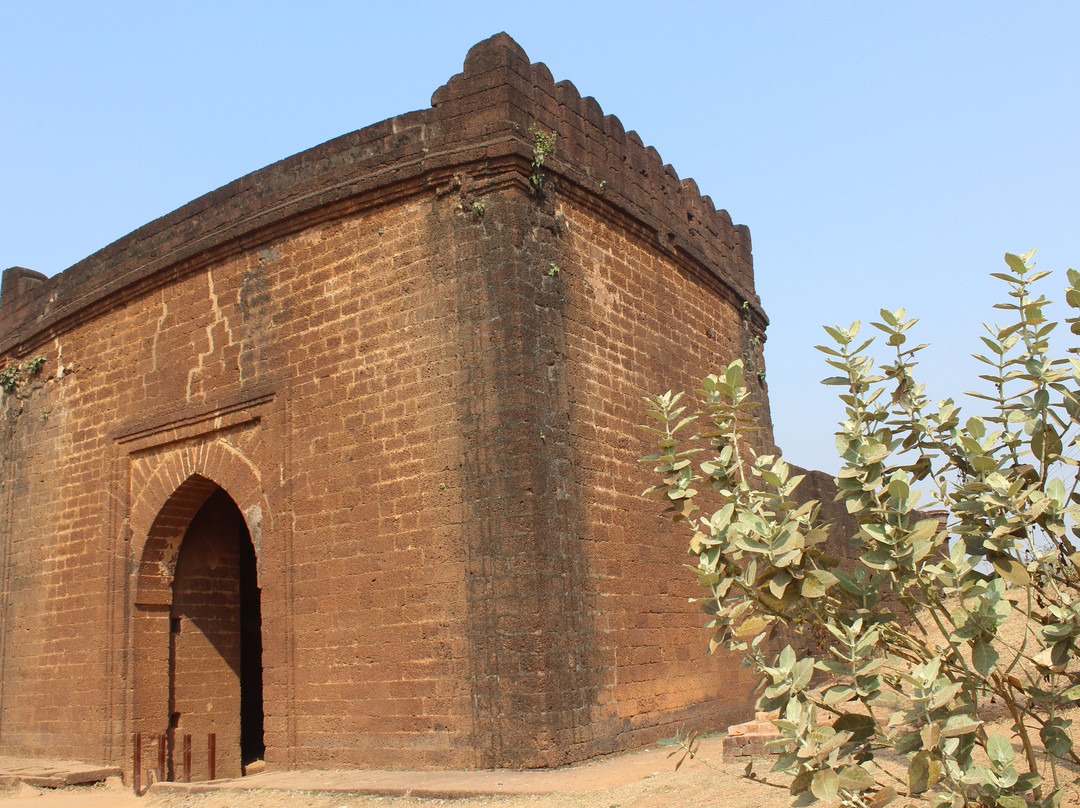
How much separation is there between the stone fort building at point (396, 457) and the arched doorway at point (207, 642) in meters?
0.03

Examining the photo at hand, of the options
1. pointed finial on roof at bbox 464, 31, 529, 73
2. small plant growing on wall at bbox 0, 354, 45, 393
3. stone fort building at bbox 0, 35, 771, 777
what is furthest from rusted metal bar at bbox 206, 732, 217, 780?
pointed finial on roof at bbox 464, 31, 529, 73

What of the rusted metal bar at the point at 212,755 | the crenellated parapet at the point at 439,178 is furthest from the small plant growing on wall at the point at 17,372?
the rusted metal bar at the point at 212,755

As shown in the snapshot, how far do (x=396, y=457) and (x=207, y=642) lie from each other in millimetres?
3546

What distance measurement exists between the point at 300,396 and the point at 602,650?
309cm

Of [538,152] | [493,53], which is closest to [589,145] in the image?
[538,152]

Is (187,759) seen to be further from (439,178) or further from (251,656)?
(439,178)

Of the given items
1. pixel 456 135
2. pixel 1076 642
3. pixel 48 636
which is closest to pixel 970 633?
pixel 1076 642

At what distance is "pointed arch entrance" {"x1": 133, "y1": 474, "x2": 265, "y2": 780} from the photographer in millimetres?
8688

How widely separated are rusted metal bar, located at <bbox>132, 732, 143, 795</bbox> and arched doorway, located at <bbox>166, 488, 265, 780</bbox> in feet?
1.18

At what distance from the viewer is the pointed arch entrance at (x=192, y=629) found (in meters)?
8.69

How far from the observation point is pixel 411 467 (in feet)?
22.8

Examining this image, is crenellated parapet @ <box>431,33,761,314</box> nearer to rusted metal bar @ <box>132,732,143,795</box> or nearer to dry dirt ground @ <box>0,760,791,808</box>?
dry dirt ground @ <box>0,760,791,808</box>

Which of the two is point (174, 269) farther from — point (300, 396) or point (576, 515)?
point (576, 515)

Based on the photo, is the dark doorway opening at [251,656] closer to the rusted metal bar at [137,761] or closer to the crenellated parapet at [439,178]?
the rusted metal bar at [137,761]
